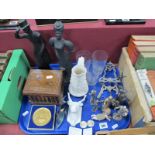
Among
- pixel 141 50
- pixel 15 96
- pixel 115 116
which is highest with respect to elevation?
pixel 141 50

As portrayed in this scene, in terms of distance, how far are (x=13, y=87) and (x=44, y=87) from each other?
135 millimetres

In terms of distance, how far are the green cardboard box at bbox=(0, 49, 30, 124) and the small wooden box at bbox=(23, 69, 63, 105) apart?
0.05 m

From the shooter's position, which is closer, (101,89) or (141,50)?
(141,50)

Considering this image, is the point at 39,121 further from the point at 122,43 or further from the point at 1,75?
the point at 122,43

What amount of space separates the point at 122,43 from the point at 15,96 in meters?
0.59

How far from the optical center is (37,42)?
88cm

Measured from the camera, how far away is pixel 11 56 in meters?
0.94

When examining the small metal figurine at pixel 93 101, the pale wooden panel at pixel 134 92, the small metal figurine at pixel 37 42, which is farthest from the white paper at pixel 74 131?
the small metal figurine at pixel 37 42

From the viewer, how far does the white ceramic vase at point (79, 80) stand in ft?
2.86

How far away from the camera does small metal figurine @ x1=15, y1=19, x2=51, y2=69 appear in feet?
2.59

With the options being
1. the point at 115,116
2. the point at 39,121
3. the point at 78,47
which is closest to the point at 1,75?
the point at 39,121

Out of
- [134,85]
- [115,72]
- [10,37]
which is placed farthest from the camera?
[115,72]


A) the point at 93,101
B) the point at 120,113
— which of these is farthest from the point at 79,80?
the point at 120,113

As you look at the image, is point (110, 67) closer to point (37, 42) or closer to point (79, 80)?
point (79, 80)
